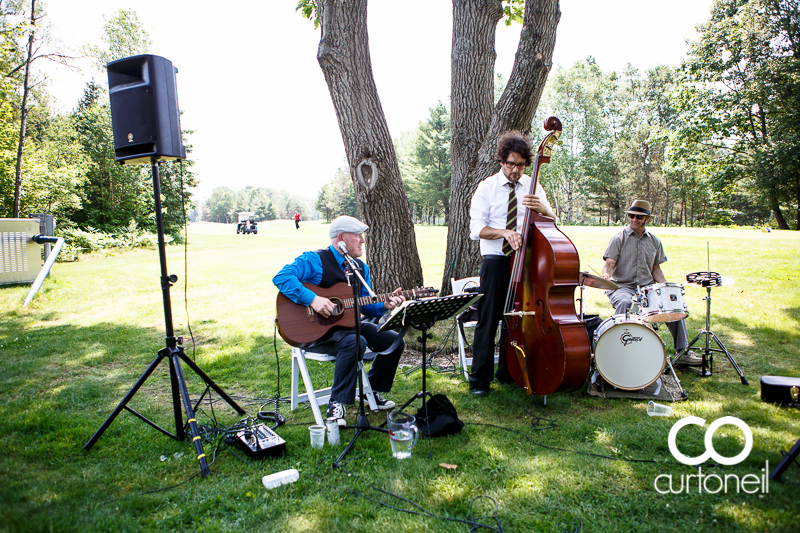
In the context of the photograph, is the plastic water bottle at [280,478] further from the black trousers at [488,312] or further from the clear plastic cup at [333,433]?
the black trousers at [488,312]

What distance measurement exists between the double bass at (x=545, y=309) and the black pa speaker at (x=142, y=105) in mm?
2715

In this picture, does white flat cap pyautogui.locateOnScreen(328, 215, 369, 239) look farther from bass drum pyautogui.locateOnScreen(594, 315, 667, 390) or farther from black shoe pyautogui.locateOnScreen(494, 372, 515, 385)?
bass drum pyautogui.locateOnScreen(594, 315, 667, 390)

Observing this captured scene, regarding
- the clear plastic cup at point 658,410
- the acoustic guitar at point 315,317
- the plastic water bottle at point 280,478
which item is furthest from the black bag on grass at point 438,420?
the clear plastic cup at point 658,410

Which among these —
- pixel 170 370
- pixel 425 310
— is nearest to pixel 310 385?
pixel 170 370

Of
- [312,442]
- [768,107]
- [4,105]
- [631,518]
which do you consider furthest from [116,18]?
[768,107]

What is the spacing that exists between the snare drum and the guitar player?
88.0 inches

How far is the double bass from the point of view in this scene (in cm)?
347

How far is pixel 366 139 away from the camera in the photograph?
5574 mm

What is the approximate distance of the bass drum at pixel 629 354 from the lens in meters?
3.94

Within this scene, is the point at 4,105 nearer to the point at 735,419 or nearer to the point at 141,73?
the point at 141,73

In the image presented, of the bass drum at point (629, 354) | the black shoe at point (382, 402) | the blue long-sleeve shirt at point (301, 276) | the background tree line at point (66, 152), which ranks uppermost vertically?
the background tree line at point (66, 152)

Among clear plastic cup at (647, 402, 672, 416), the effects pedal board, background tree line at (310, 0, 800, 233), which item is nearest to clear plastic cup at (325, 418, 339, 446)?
the effects pedal board

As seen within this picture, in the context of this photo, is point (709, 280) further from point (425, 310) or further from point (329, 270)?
point (329, 270)

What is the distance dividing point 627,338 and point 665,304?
52 centimetres
